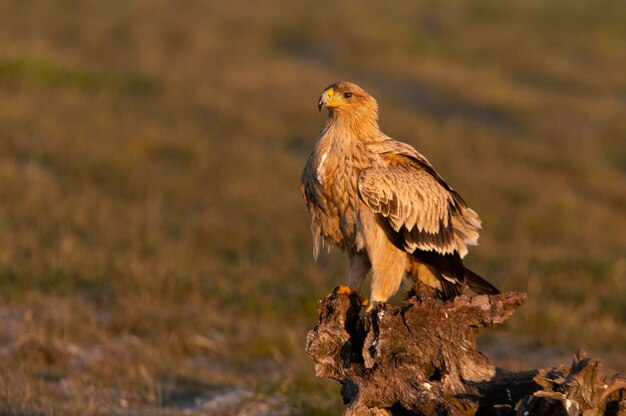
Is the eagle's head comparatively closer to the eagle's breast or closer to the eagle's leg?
the eagle's breast

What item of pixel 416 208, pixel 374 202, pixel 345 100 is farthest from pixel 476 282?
pixel 345 100

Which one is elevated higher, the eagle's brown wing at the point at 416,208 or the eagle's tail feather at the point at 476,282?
the eagle's brown wing at the point at 416,208

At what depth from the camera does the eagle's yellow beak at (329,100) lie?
5.66 metres

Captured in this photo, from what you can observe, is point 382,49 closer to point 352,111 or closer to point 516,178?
point 516,178

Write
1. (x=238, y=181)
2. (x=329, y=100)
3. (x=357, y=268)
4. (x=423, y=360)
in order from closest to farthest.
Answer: (x=423, y=360), (x=329, y=100), (x=357, y=268), (x=238, y=181)

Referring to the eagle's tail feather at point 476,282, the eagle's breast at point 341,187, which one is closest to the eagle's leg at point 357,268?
the eagle's breast at point 341,187

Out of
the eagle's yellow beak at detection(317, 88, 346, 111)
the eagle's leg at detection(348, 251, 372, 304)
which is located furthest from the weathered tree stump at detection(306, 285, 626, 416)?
the eagle's yellow beak at detection(317, 88, 346, 111)

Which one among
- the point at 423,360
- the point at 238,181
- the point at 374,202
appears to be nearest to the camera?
the point at 423,360

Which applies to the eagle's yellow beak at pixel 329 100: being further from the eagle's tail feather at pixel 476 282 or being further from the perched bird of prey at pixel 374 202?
the eagle's tail feather at pixel 476 282

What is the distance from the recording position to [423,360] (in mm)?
4848

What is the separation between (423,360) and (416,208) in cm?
120

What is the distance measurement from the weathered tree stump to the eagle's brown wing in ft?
2.45

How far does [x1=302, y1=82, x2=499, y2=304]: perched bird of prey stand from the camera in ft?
18.0

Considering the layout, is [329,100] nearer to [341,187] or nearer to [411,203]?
[341,187]
